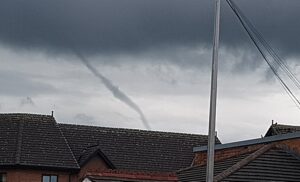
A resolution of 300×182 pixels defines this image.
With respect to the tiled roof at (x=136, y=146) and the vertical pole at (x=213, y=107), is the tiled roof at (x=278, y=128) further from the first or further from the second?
the vertical pole at (x=213, y=107)

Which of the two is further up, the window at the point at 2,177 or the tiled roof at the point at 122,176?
the window at the point at 2,177

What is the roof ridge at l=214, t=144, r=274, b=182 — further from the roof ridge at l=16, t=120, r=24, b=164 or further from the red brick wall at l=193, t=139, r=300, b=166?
the roof ridge at l=16, t=120, r=24, b=164

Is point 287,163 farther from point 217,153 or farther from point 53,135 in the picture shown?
point 53,135

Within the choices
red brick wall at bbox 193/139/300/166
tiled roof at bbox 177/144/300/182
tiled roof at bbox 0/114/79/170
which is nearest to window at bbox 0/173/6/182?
tiled roof at bbox 0/114/79/170

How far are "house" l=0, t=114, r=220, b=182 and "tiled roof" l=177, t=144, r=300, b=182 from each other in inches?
910

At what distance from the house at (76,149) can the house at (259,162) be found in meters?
21.4

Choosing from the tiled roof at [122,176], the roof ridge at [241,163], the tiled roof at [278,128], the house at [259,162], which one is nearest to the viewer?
the tiled roof at [122,176]

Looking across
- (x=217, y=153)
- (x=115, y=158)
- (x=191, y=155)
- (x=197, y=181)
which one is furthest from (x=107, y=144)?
(x=197, y=181)

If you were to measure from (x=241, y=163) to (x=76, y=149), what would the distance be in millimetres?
34442

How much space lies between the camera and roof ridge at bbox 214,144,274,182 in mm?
27281

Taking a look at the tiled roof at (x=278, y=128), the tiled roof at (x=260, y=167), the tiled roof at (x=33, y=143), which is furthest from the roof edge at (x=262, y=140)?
the tiled roof at (x=33, y=143)

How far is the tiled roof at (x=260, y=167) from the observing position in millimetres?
27656

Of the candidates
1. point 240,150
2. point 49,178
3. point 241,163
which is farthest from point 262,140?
point 49,178

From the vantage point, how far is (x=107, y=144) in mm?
64312
